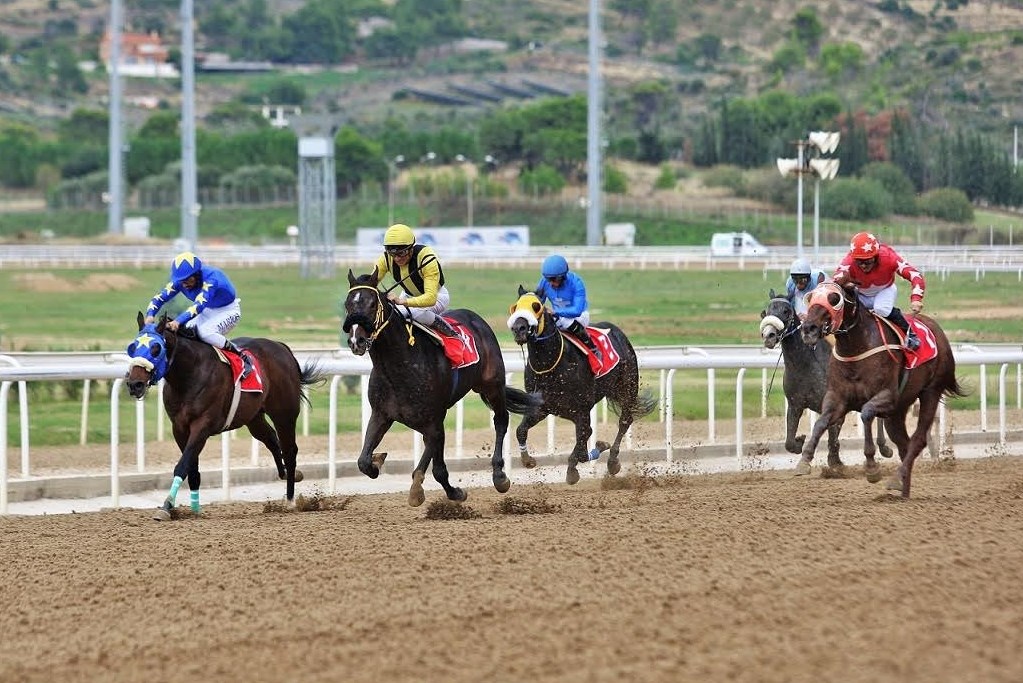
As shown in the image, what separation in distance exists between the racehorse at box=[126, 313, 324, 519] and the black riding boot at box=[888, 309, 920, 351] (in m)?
3.37

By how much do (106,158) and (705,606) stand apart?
7815 cm

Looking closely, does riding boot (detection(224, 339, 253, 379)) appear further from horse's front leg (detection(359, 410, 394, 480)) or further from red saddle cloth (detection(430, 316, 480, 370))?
red saddle cloth (detection(430, 316, 480, 370))

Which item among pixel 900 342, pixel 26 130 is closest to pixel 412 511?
pixel 900 342

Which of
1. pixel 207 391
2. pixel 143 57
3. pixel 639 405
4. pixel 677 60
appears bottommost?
pixel 639 405

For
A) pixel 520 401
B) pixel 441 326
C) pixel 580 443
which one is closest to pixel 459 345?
pixel 441 326

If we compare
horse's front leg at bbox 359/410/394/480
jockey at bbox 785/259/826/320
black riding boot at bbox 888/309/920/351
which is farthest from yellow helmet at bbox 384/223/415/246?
jockey at bbox 785/259/826/320

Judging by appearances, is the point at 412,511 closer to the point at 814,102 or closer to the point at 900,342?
the point at 900,342

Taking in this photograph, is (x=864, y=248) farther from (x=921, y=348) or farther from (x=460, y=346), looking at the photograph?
(x=460, y=346)

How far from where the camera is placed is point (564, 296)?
1098cm

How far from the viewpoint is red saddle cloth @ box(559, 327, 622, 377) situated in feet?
35.9

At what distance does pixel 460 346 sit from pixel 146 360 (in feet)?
5.53

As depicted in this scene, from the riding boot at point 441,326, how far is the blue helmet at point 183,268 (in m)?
1.32

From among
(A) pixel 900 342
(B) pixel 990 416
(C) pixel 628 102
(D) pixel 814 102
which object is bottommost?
(B) pixel 990 416

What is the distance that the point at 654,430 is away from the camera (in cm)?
1455
